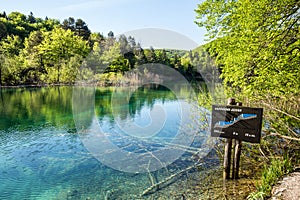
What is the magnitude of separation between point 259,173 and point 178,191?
6.99 feet

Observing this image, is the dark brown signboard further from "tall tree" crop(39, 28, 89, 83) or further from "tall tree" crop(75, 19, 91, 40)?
"tall tree" crop(75, 19, 91, 40)

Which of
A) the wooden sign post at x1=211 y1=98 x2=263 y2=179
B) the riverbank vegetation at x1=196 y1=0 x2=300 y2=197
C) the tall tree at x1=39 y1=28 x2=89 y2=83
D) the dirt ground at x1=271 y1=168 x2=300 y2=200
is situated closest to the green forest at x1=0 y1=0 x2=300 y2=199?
the riverbank vegetation at x1=196 y1=0 x2=300 y2=197

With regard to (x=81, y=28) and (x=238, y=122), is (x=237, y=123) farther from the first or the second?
(x=81, y=28)

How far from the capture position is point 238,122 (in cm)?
420

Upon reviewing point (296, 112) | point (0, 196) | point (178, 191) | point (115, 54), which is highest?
point (115, 54)

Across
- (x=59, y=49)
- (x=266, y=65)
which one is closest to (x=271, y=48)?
(x=266, y=65)

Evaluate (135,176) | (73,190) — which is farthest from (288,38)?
(73,190)

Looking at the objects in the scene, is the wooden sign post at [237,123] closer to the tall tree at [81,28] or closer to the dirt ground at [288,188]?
the dirt ground at [288,188]

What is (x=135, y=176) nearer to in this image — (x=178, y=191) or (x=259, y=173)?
(x=178, y=191)

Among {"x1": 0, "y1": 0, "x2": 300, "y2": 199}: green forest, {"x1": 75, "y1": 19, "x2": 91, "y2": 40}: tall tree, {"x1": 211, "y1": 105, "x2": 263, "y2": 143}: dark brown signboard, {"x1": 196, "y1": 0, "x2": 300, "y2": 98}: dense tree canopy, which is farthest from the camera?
{"x1": 75, "y1": 19, "x2": 91, "y2": 40}: tall tree

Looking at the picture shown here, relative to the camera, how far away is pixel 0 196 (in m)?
4.91

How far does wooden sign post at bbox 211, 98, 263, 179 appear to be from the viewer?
13.0ft

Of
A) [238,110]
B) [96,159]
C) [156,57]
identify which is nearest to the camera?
[238,110]

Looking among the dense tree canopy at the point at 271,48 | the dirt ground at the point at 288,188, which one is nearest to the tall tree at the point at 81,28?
the dense tree canopy at the point at 271,48
